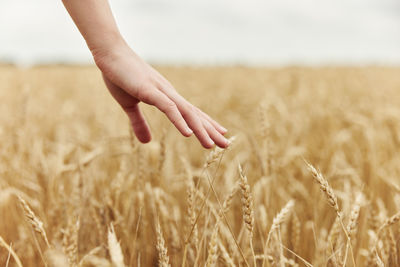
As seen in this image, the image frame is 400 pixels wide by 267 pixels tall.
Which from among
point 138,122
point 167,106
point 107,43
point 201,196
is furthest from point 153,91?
point 201,196

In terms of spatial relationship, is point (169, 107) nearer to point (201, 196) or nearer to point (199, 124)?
point (199, 124)

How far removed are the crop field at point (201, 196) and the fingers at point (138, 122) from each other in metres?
0.08

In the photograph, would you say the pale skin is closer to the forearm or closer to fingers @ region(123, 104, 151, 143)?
the forearm

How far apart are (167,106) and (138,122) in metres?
0.29

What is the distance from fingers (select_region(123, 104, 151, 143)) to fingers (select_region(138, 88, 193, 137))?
0.24 metres

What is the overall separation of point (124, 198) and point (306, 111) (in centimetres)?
259

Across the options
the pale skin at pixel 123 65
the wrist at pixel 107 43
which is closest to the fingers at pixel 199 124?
the pale skin at pixel 123 65

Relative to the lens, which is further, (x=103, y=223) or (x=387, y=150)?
(x=387, y=150)

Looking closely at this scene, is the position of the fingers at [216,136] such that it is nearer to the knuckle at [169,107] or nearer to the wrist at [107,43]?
the knuckle at [169,107]

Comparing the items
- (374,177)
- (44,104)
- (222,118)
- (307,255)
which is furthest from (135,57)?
(44,104)

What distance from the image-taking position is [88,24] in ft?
3.07

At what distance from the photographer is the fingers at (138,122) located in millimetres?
1153

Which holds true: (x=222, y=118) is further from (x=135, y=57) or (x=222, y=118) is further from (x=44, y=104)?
(x=135, y=57)

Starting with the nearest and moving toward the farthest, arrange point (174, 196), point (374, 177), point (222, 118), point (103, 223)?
point (103, 223) → point (174, 196) → point (374, 177) → point (222, 118)
